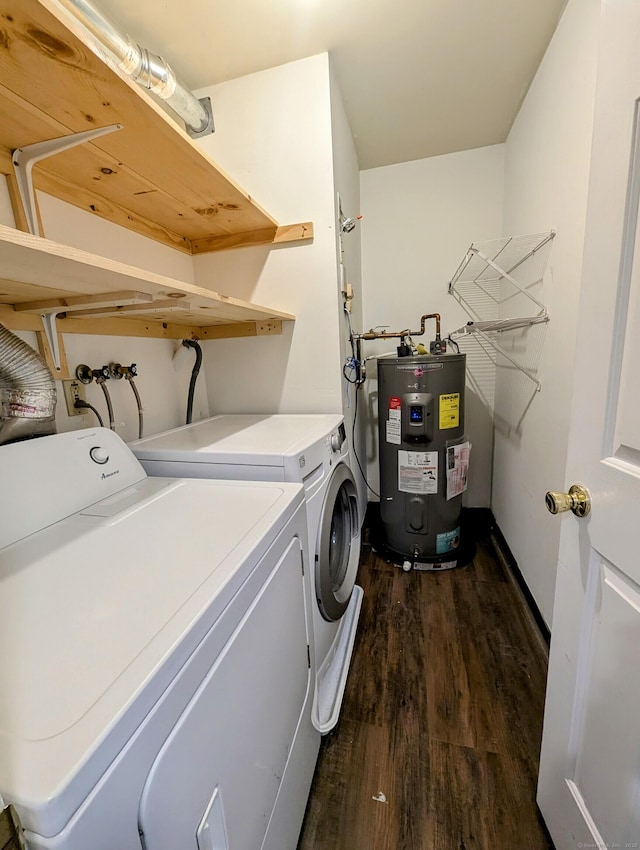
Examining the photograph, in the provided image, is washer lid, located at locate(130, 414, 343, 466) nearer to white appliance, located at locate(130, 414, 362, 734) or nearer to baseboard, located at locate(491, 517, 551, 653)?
white appliance, located at locate(130, 414, 362, 734)

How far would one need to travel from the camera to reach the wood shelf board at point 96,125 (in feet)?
2.34

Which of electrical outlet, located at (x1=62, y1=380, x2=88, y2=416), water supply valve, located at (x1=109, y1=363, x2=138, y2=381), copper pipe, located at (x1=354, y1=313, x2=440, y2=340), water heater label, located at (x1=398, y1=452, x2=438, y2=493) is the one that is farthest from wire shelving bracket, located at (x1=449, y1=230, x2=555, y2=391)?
electrical outlet, located at (x1=62, y1=380, x2=88, y2=416)

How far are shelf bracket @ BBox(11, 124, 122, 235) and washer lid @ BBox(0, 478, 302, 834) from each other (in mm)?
887

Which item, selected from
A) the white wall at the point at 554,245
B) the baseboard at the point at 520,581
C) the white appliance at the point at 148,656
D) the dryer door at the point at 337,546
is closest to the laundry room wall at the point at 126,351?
the white appliance at the point at 148,656

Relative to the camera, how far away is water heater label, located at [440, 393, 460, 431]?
1890mm

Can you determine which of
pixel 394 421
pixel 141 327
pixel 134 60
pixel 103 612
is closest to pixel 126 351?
pixel 141 327

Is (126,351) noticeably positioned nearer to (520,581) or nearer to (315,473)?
(315,473)

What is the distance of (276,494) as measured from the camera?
89cm

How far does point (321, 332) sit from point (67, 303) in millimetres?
1029

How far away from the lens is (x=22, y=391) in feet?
2.90

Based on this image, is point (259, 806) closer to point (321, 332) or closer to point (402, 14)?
point (321, 332)

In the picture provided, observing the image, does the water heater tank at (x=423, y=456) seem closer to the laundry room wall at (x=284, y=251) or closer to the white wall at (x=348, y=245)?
the white wall at (x=348, y=245)

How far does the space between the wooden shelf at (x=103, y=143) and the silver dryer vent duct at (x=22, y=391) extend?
23.0 inches

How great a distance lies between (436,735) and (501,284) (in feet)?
7.88
